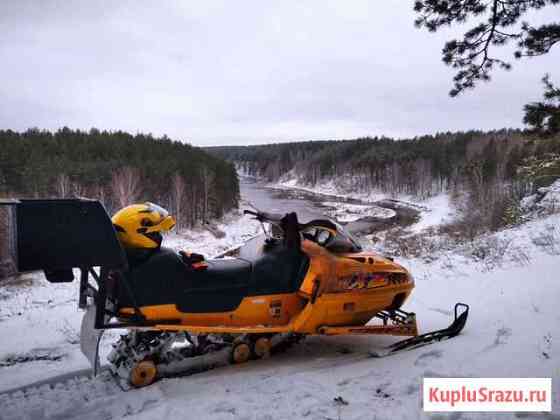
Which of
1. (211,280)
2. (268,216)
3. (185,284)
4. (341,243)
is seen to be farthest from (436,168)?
(185,284)

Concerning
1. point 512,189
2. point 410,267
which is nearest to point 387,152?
point 512,189

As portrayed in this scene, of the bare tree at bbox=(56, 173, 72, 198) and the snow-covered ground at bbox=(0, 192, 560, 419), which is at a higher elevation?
the bare tree at bbox=(56, 173, 72, 198)

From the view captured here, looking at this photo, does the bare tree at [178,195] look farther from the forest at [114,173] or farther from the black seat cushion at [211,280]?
the black seat cushion at [211,280]

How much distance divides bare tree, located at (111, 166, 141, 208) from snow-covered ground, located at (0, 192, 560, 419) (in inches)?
1039

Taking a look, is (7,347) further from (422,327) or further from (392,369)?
(422,327)

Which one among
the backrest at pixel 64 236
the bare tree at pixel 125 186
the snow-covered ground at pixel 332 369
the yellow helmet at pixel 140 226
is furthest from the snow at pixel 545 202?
the bare tree at pixel 125 186

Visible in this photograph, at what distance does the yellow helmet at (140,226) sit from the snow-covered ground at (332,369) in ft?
4.22

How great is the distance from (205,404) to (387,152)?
82.9 metres

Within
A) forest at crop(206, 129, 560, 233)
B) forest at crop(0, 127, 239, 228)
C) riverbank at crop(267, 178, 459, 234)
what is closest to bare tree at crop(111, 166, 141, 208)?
forest at crop(0, 127, 239, 228)

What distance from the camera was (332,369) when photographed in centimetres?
410

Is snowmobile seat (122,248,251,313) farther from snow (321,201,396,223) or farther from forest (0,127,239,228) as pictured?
snow (321,201,396,223)

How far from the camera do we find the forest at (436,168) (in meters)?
31.0

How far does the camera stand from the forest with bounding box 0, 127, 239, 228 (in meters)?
33.0

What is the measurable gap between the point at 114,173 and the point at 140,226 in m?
34.6
